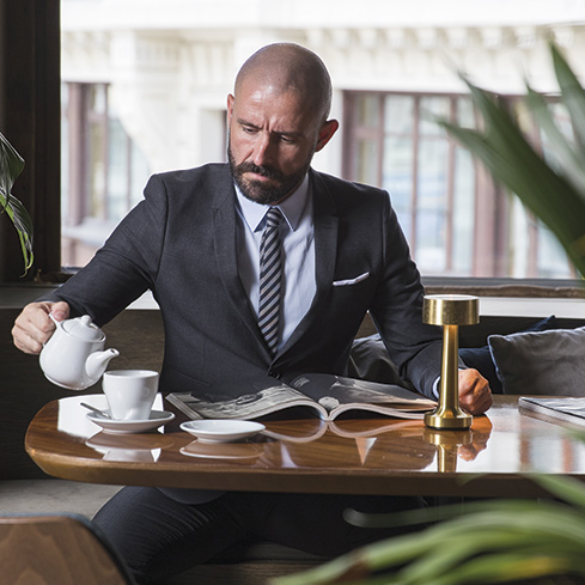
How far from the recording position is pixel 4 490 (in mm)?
2572

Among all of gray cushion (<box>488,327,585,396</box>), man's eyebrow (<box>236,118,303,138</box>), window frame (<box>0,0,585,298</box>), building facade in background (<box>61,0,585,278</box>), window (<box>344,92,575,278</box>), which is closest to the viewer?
man's eyebrow (<box>236,118,303,138</box>)

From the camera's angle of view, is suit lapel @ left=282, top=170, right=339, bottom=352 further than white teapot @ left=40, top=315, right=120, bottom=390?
Yes

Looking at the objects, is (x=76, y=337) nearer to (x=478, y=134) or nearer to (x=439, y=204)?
(x=478, y=134)

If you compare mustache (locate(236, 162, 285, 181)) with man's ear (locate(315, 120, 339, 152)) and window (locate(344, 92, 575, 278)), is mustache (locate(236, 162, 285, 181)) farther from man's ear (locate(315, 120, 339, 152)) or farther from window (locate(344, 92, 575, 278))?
window (locate(344, 92, 575, 278))

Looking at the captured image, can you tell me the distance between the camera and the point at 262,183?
6.15 feet

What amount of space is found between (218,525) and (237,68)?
8.17 feet

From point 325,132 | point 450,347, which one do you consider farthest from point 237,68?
point 450,347

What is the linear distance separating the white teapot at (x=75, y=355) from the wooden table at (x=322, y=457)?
89mm

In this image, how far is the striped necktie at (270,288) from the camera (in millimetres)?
1899

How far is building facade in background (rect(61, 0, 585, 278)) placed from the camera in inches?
156

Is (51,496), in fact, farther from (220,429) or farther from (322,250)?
(220,429)

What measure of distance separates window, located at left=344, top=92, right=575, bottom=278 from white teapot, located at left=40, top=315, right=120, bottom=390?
3.31 metres

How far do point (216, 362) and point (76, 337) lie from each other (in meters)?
0.50

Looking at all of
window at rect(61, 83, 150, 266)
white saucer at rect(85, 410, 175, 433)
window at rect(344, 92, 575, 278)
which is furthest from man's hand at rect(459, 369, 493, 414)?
window at rect(344, 92, 575, 278)
